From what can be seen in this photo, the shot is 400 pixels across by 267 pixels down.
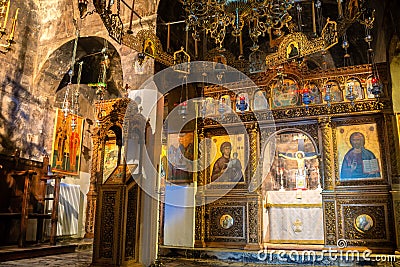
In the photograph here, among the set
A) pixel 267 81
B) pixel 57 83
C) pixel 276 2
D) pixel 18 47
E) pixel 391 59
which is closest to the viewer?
pixel 276 2

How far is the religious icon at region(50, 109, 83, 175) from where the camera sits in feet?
33.2

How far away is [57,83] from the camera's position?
10.2 meters

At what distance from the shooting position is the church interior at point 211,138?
562 cm

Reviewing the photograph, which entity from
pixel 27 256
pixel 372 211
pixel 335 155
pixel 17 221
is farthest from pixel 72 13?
pixel 372 211

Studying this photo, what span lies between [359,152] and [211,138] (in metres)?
3.35

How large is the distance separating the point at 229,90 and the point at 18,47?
589 cm

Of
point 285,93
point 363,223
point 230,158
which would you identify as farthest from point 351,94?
point 230,158

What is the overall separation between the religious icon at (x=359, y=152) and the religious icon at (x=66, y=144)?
7671 millimetres

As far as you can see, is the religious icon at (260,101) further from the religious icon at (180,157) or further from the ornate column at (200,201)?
the religious icon at (180,157)

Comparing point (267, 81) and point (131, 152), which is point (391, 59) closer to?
point (267, 81)

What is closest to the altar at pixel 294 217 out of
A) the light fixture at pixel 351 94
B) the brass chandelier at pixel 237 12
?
the light fixture at pixel 351 94

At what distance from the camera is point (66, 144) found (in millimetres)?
10602

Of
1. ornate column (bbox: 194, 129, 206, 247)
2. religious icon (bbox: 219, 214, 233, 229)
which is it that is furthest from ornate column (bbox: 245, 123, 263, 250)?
ornate column (bbox: 194, 129, 206, 247)

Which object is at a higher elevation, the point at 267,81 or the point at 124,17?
the point at 124,17
